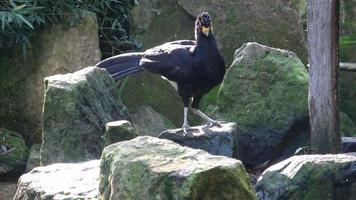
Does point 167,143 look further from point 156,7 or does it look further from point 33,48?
point 156,7

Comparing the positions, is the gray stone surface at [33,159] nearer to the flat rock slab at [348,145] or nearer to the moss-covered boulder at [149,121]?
the moss-covered boulder at [149,121]

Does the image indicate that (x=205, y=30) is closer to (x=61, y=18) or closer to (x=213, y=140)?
(x=213, y=140)

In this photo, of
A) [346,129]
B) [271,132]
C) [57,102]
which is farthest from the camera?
[346,129]

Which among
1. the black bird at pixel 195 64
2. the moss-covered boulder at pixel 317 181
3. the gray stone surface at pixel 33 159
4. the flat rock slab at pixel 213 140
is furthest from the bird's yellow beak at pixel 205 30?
the gray stone surface at pixel 33 159

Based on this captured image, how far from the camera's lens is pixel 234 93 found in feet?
23.5

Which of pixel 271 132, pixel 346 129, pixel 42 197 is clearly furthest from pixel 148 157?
pixel 346 129

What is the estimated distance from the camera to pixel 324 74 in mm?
6172

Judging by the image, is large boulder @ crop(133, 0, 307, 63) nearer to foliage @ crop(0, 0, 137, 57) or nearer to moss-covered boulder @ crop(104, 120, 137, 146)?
foliage @ crop(0, 0, 137, 57)

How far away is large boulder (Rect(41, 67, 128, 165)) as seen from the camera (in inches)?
239

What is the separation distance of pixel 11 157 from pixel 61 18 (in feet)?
4.77

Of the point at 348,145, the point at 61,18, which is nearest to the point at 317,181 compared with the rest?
the point at 348,145

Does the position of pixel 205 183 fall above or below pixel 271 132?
above

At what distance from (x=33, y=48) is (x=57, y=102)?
8.19 feet

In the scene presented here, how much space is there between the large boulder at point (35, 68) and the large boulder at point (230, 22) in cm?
130
